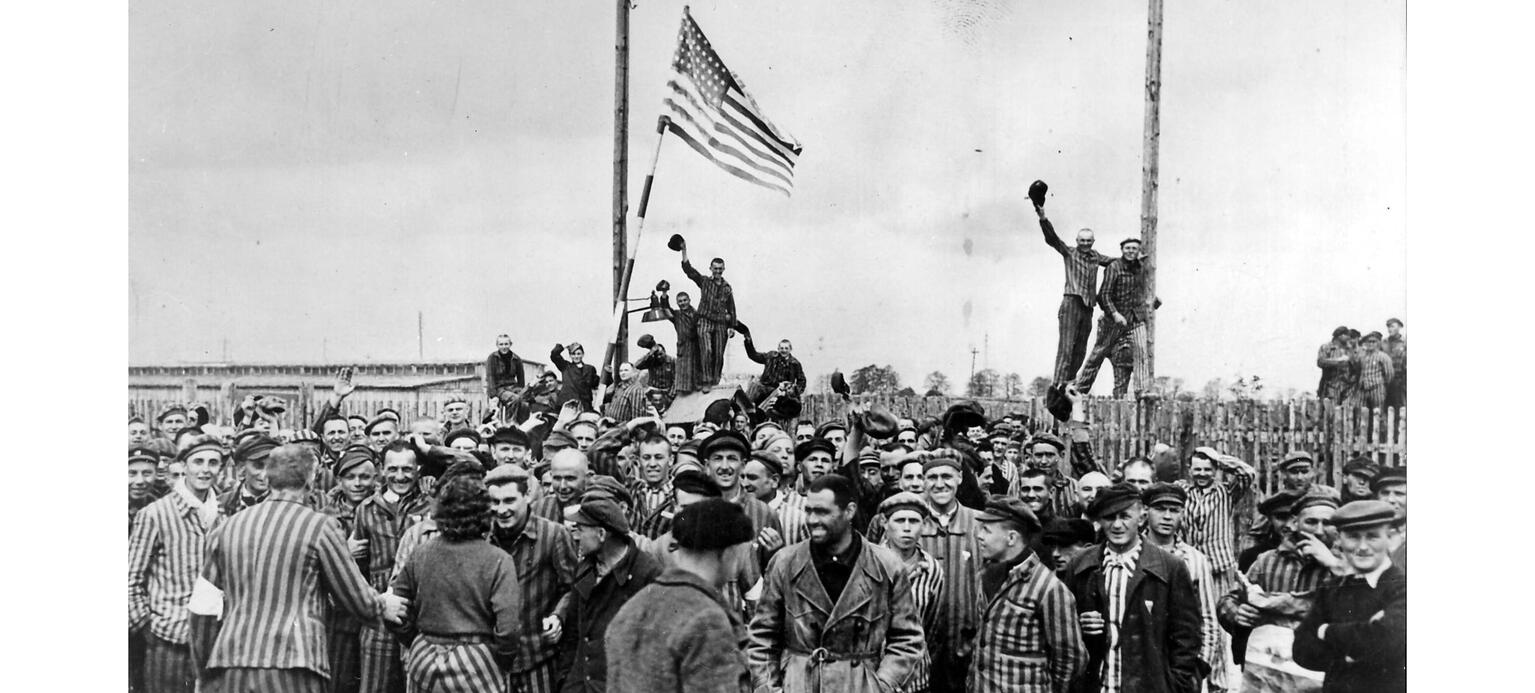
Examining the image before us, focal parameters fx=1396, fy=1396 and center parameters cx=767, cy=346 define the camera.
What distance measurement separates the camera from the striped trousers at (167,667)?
6.84 metres

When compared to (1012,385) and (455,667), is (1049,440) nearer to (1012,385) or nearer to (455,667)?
(1012,385)

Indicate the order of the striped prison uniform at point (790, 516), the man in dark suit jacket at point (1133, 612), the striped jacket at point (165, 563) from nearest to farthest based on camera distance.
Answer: the man in dark suit jacket at point (1133, 612) → the striped prison uniform at point (790, 516) → the striped jacket at point (165, 563)

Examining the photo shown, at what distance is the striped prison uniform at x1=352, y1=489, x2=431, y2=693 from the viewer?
21.4ft

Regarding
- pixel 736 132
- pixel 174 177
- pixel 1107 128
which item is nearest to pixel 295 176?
pixel 174 177

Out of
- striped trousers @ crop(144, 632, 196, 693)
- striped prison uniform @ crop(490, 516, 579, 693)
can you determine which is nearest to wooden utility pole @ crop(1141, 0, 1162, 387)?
striped prison uniform @ crop(490, 516, 579, 693)

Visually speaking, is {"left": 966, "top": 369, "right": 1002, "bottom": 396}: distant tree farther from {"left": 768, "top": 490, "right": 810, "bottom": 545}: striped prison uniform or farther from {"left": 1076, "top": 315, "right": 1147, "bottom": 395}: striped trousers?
{"left": 768, "top": 490, "right": 810, "bottom": 545}: striped prison uniform

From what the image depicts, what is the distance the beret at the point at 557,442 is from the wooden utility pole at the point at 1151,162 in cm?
282

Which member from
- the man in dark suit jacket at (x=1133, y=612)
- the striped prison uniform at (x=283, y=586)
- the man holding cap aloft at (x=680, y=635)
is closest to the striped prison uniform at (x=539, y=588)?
A: the striped prison uniform at (x=283, y=586)

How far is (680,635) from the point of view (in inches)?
169

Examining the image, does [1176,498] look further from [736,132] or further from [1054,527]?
[736,132]

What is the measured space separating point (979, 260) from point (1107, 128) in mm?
872

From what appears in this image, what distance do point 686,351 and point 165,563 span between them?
2.74m

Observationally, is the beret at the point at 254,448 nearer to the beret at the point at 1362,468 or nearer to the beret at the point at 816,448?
the beret at the point at 816,448

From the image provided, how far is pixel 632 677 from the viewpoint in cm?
434
